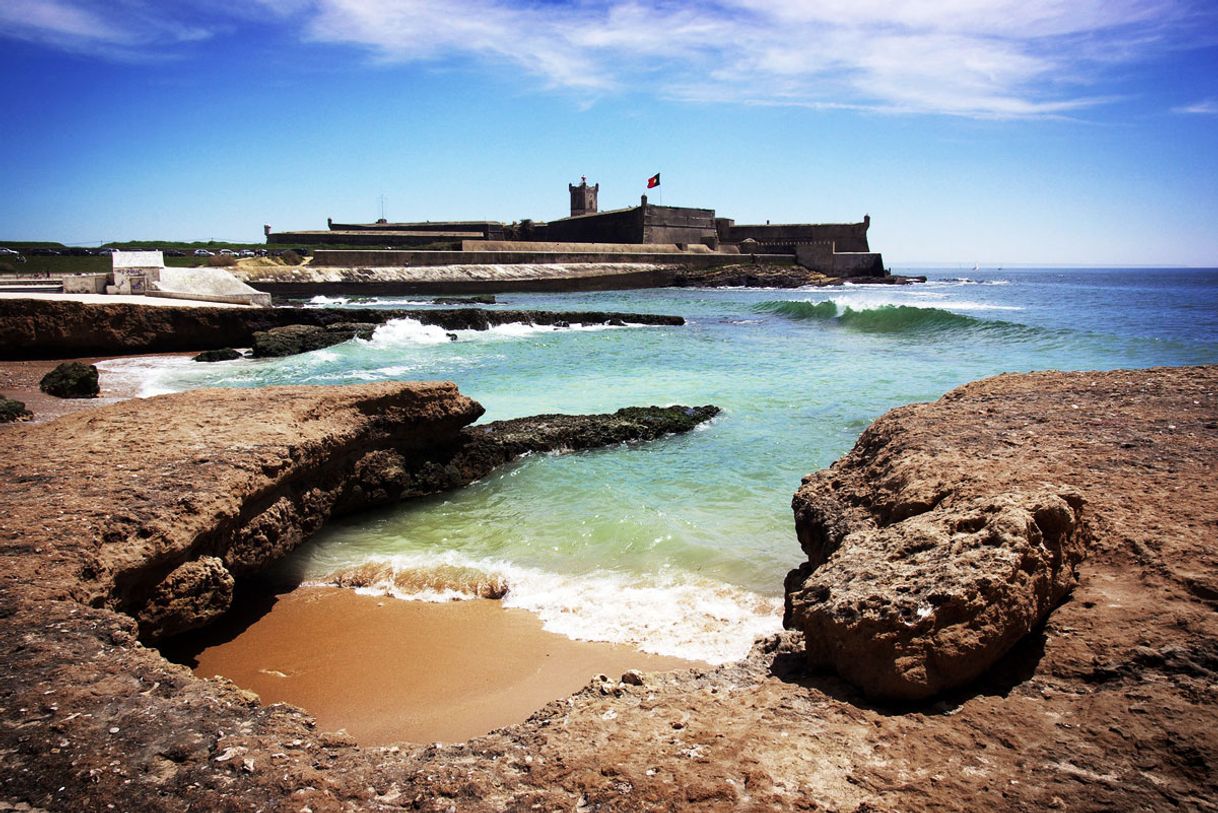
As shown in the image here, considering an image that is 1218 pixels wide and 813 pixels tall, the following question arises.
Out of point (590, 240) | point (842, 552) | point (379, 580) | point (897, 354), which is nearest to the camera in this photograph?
point (842, 552)

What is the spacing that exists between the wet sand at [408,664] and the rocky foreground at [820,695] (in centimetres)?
74

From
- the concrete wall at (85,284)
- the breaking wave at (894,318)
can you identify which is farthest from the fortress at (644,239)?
the concrete wall at (85,284)

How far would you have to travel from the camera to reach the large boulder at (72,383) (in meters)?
9.43

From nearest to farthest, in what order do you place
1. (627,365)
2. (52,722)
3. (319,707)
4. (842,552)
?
(52,722) < (842,552) < (319,707) < (627,365)

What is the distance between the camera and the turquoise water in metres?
4.51

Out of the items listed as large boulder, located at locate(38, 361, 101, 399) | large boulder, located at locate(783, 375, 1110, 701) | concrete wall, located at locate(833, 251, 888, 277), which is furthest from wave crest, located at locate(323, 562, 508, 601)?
concrete wall, located at locate(833, 251, 888, 277)

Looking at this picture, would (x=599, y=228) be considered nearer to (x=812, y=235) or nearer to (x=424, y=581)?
(x=812, y=235)

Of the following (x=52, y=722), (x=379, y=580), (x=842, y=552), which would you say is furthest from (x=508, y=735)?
(x=379, y=580)

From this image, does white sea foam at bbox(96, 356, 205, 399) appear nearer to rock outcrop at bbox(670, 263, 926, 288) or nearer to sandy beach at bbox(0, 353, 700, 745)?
sandy beach at bbox(0, 353, 700, 745)

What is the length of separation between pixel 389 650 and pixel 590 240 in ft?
168

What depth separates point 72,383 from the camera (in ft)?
31.0

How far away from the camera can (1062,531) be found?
2395mm

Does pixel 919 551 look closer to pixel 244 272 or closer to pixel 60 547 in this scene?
pixel 60 547

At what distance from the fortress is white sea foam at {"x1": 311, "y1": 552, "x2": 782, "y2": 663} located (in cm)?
3718
